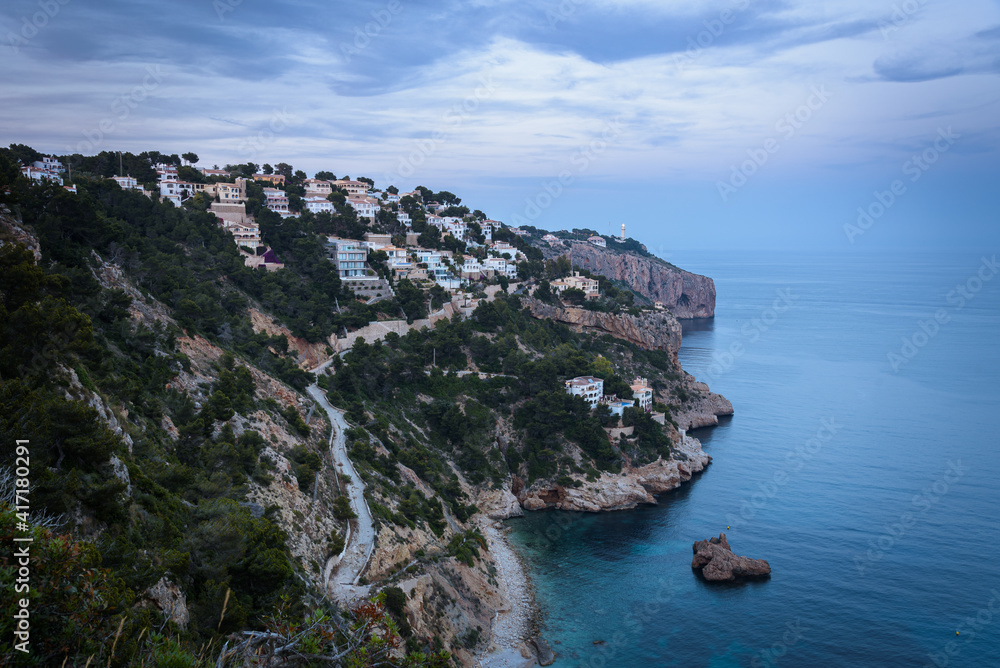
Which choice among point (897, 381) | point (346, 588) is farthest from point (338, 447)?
point (897, 381)

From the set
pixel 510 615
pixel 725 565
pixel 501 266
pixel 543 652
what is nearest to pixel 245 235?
pixel 501 266

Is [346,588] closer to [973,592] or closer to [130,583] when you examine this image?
[130,583]

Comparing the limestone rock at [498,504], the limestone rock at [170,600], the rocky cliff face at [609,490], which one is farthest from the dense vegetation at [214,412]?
the limestone rock at [498,504]

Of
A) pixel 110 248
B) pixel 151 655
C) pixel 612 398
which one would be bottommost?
pixel 612 398

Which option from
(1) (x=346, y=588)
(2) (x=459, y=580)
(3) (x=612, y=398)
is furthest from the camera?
(3) (x=612, y=398)

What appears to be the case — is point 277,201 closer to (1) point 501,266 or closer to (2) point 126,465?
(1) point 501,266

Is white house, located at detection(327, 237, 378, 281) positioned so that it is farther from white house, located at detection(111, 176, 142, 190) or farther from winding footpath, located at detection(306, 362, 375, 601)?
winding footpath, located at detection(306, 362, 375, 601)

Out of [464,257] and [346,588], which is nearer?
[346,588]
